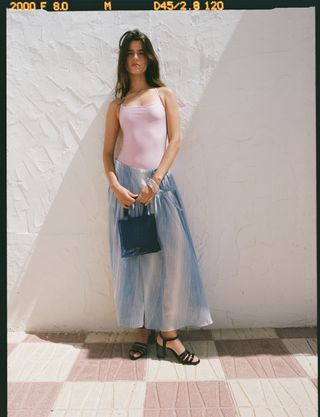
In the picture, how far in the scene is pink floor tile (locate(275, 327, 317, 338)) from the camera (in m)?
2.22

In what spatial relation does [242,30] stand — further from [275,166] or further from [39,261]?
[39,261]

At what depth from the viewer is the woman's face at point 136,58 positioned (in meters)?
2.04

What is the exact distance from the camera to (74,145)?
7.48ft

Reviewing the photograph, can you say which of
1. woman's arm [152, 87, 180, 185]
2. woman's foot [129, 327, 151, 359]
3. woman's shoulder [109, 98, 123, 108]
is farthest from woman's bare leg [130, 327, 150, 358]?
woman's shoulder [109, 98, 123, 108]

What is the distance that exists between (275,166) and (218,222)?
1.45ft

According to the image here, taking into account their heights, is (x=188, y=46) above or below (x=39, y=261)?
above

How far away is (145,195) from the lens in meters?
1.96

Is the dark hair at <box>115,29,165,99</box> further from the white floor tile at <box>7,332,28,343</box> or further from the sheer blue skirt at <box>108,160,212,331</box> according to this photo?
the white floor tile at <box>7,332,28,343</box>

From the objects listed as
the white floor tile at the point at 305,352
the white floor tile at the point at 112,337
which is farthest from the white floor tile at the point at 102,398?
the white floor tile at the point at 305,352

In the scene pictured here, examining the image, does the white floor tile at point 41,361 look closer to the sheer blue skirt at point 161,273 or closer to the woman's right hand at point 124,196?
the sheer blue skirt at point 161,273

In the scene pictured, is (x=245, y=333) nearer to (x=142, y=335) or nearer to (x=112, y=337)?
(x=142, y=335)

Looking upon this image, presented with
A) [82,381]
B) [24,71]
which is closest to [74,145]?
[24,71]

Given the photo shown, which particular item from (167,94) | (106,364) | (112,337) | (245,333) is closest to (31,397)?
(106,364)

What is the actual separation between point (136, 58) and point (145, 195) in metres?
0.68
